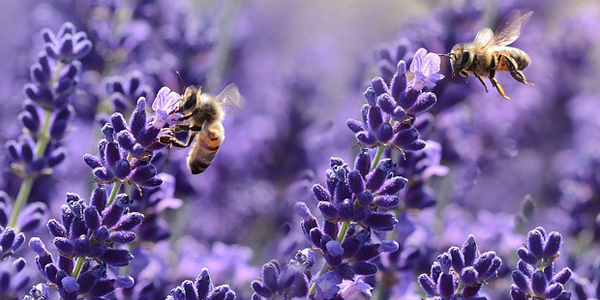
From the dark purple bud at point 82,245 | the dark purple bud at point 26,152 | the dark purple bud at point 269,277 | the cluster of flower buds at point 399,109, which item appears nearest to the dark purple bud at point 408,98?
the cluster of flower buds at point 399,109

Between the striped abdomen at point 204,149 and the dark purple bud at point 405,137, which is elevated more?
the striped abdomen at point 204,149

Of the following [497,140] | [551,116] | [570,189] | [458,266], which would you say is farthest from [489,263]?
[551,116]

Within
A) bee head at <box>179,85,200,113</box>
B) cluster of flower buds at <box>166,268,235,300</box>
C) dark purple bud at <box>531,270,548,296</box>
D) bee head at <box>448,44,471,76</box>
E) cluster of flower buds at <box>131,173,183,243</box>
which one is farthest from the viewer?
bee head at <box>448,44,471,76</box>

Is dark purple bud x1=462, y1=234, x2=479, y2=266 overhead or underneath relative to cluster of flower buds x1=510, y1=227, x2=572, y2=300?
overhead

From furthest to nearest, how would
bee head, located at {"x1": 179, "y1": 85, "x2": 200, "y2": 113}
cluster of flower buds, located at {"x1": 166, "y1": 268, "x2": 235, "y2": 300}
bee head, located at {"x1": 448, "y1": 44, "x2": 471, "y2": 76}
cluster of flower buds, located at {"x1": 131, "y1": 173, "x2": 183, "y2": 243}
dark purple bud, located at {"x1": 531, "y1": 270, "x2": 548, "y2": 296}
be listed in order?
bee head, located at {"x1": 448, "y1": 44, "x2": 471, "y2": 76} → cluster of flower buds, located at {"x1": 131, "y1": 173, "x2": 183, "y2": 243} → bee head, located at {"x1": 179, "y1": 85, "x2": 200, "y2": 113} → dark purple bud, located at {"x1": 531, "y1": 270, "x2": 548, "y2": 296} → cluster of flower buds, located at {"x1": 166, "y1": 268, "x2": 235, "y2": 300}

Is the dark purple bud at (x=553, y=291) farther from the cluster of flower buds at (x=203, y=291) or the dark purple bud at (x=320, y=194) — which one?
the cluster of flower buds at (x=203, y=291)

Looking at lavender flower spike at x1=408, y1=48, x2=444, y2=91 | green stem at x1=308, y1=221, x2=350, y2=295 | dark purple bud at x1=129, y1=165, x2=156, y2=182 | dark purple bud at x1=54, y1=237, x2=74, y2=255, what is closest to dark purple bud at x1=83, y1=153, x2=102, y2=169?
dark purple bud at x1=129, y1=165, x2=156, y2=182

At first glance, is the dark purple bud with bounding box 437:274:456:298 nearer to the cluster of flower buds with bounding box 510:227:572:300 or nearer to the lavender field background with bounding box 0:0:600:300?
the lavender field background with bounding box 0:0:600:300
